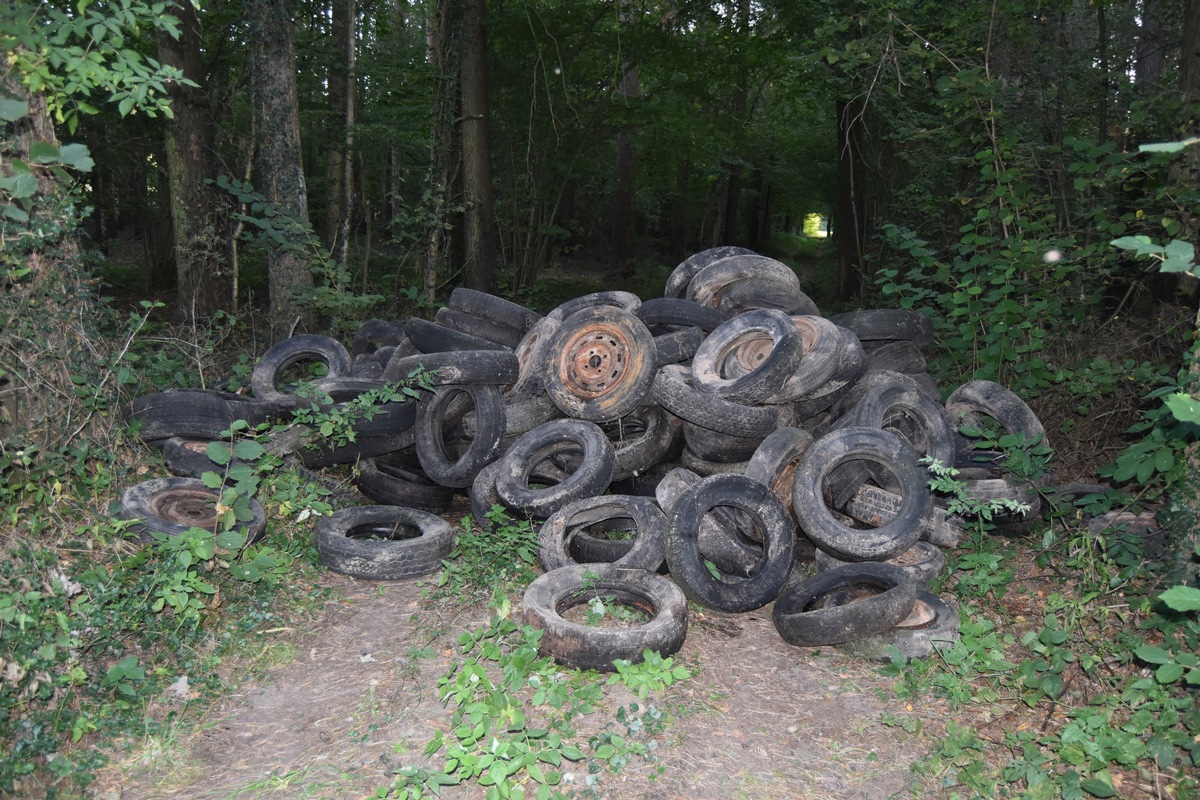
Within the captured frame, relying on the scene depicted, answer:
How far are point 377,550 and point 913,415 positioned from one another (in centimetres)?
439

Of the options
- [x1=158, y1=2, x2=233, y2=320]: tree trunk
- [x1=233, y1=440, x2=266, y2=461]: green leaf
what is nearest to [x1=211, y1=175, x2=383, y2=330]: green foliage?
[x1=158, y1=2, x2=233, y2=320]: tree trunk

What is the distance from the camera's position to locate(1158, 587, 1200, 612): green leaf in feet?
9.85

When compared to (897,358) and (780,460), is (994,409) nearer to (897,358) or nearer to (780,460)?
(897,358)

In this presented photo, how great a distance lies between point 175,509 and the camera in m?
5.50

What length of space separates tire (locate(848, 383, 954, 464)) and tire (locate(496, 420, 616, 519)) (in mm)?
2125

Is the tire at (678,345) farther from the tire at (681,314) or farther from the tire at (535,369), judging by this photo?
the tire at (535,369)

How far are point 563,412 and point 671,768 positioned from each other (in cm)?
357

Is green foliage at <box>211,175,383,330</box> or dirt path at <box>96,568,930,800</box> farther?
green foliage at <box>211,175,383,330</box>

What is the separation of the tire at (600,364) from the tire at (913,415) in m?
1.80

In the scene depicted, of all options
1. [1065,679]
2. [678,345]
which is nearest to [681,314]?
[678,345]

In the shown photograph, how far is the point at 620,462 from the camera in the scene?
255 inches

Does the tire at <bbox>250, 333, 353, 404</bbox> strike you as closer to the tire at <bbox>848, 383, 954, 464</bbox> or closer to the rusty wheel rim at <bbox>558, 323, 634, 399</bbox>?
the rusty wheel rim at <bbox>558, 323, 634, 399</bbox>

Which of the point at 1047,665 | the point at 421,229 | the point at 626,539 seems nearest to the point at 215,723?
the point at 626,539

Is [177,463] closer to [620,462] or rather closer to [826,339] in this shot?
[620,462]
